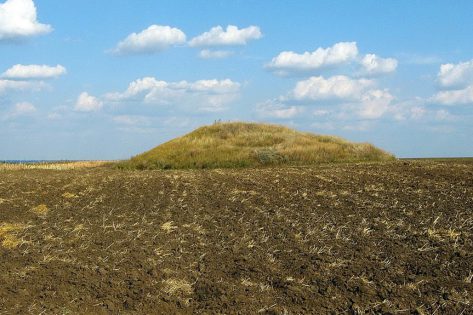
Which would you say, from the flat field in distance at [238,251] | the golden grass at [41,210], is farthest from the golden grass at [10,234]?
the golden grass at [41,210]

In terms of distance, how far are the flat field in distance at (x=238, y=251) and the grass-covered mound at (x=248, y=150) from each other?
16040mm

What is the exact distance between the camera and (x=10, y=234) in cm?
1286

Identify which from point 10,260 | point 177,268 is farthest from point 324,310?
point 10,260

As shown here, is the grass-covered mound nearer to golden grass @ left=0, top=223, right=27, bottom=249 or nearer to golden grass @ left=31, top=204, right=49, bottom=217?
golden grass @ left=31, top=204, right=49, bottom=217

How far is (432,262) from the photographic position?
10289mm

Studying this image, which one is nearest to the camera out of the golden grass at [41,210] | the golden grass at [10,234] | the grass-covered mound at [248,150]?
the golden grass at [10,234]

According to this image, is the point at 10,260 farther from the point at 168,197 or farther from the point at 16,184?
the point at 16,184

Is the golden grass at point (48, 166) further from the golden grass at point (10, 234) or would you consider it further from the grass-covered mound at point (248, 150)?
the golden grass at point (10, 234)

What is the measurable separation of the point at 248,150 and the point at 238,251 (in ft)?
84.1

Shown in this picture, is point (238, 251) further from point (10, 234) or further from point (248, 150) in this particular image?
point (248, 150)

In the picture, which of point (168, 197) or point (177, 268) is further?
point (168, 197)

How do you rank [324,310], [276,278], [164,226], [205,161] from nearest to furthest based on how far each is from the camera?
[324,310] → [276,278] → [164,226] → [205,161]

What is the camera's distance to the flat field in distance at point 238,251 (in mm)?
8633

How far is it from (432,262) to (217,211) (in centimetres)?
659
